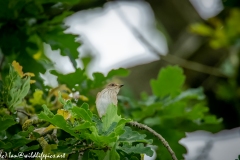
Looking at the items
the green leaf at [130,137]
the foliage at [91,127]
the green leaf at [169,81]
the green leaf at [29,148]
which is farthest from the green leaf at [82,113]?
the green leaf at [169,81]

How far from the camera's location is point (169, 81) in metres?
1.91

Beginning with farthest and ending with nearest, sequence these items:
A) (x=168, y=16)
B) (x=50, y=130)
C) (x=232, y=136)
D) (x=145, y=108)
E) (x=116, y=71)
Answer: (x=168, y=16) < (x=232, y=136) < (x=145, y=108) < (x=116, y=71) < (x=50, y=130)

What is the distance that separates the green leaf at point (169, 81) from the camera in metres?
1.89

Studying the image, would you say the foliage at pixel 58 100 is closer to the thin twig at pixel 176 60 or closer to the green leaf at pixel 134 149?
the green leaf at pixel 134 149

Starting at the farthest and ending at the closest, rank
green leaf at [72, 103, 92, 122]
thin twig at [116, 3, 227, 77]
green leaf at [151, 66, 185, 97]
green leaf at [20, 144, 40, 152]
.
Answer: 1. thin twig at [116, 3, 227, 77]
2. green leaf at [151, 66, 185, 97]
3. green leaf at [20, 144, 40, 152]
4. green leaf at [72, 103, 92, 122]

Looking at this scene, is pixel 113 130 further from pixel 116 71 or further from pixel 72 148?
pixel 116 71

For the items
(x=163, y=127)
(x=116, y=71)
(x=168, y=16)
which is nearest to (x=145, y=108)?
(x=163, y=127)

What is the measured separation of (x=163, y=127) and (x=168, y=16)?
66.9 inches

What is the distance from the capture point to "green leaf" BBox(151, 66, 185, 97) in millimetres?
1895

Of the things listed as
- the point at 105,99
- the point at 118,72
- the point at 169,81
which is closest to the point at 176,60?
the point at 169,81

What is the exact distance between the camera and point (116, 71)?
167 cm

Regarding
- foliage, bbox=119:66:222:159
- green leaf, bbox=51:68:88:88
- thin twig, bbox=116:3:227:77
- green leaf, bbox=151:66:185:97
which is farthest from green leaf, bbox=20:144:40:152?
thin twig, bbox=116:3:227:77

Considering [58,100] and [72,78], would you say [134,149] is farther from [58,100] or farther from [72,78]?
[72,78]

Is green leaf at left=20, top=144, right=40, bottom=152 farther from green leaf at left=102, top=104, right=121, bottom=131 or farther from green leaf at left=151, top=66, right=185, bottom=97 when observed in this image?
green leaf at left=151, top=66, right=185, bottom=97
